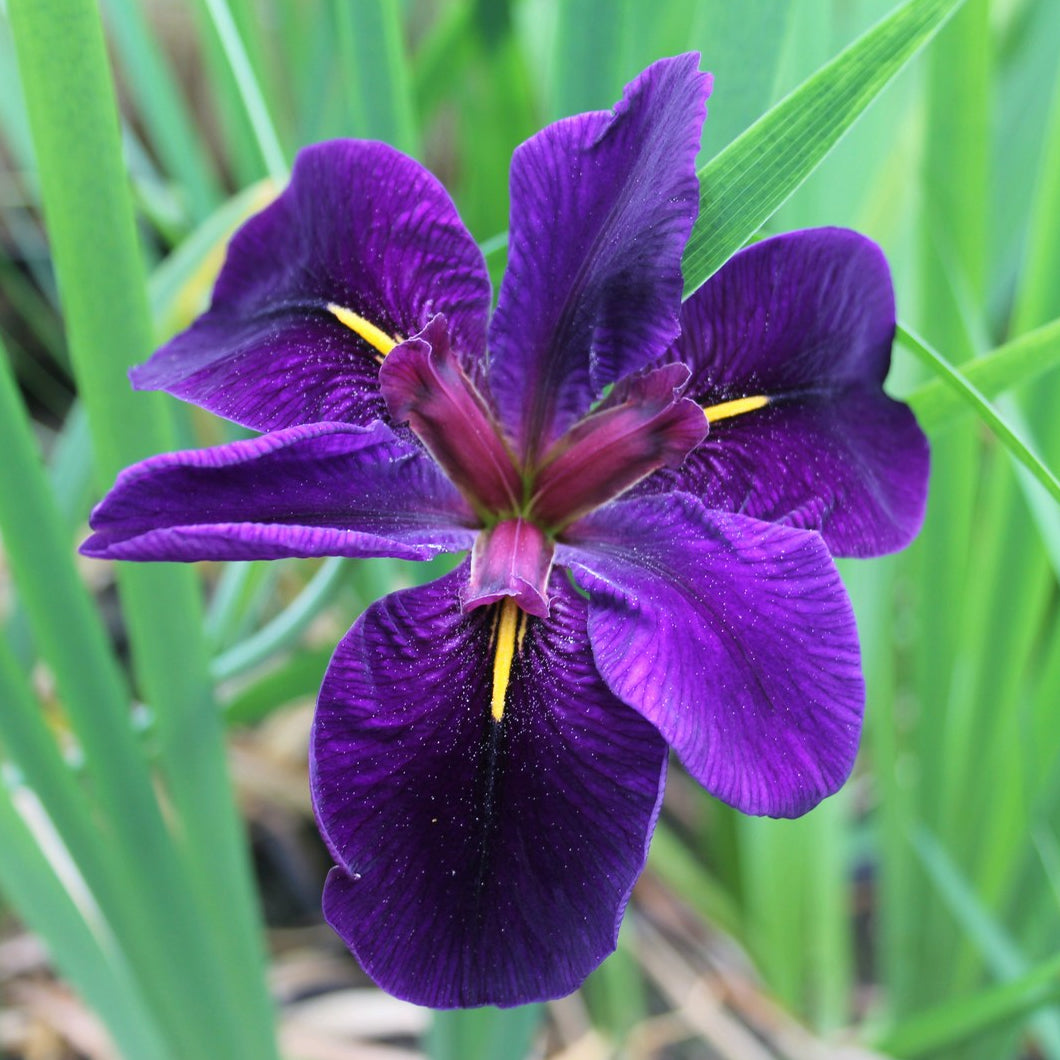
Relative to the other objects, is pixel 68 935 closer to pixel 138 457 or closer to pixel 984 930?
pixel 138 457

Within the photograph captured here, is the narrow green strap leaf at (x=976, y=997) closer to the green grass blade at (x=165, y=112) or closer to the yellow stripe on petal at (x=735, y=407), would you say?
the yellow stripe on petal at (x=735, y=407)

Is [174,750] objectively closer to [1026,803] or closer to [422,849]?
[422,849]

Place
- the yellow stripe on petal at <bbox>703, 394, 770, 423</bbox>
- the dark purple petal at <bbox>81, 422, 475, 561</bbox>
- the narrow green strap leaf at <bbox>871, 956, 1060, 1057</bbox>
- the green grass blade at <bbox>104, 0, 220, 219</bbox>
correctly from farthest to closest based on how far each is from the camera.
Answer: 1. the green grass blade at <bbox>104, 0, 220, 219</bbox>
2. the narrow green strap leaf at <bbox>871, 956, 1060, 1057</bbox>
3. the yellow stripe on petal at <bbox>703, 394, 770, 423</bbox>
4. the dark purple petal at <bbox>81, 422, 475, 561</bbox>

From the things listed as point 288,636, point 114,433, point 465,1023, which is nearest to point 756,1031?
point 465,1023

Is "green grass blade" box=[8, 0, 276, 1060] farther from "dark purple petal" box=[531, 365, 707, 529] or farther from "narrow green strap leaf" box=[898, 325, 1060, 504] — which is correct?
"narrow green strap leaf" box=[898, 325, 1060, 504]

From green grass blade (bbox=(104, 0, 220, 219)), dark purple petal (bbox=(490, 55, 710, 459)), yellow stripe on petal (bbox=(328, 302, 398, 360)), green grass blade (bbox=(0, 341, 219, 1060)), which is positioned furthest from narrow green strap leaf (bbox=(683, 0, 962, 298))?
green grass blade (bbox=(104, 0, 220, 219))

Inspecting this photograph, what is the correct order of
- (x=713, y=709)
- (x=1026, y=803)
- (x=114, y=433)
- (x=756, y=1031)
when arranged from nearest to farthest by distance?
(x=713, y=709) → (x=114, y=433) → (x=1026, y=803) → (x=756, y=1031)
